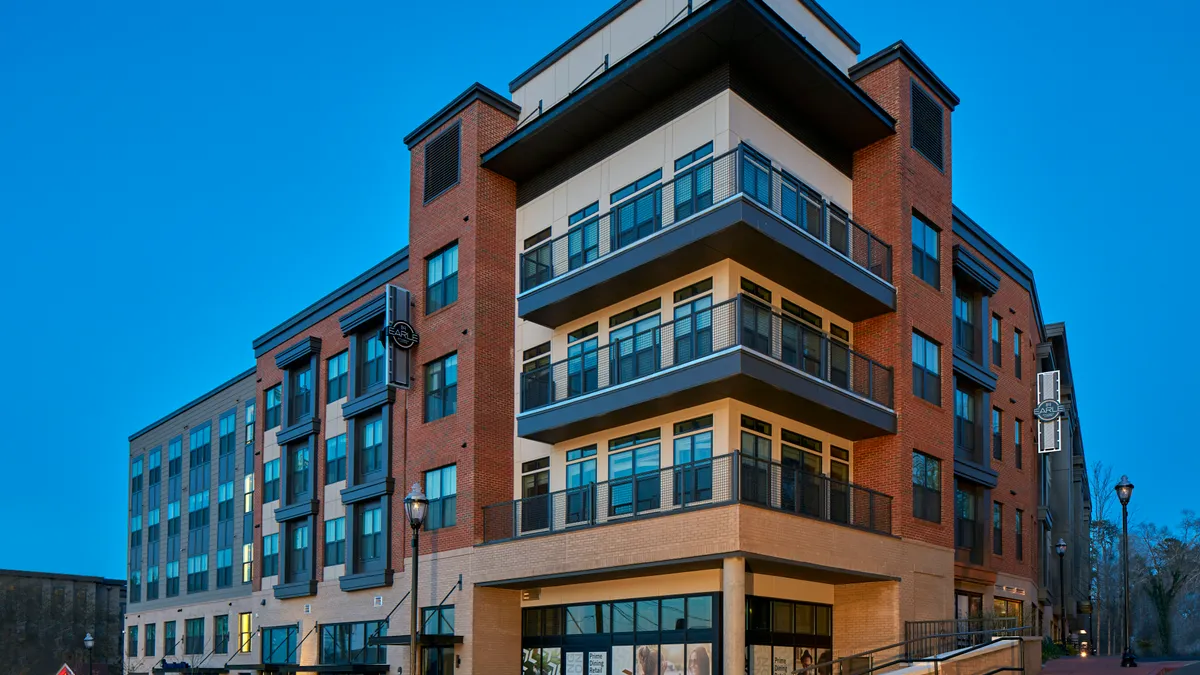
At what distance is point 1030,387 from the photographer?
140ft

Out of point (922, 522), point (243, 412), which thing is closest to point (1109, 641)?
point (922, 522)

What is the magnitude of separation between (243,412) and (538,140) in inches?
956

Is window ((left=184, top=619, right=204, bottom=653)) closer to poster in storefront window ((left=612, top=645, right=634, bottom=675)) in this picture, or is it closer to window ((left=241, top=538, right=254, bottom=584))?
window ((left=241, top=538, right=254, bottom=584))

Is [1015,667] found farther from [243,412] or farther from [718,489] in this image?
[243,412]

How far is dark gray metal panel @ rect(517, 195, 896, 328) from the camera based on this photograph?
26.7m

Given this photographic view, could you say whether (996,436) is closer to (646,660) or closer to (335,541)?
(646,660)

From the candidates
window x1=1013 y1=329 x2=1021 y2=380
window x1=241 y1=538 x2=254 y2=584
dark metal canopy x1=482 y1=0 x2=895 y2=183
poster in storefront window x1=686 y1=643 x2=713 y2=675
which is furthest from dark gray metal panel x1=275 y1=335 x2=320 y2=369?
window x1=1013 y1=329 x2=1021 y2=380

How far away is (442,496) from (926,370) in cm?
1393

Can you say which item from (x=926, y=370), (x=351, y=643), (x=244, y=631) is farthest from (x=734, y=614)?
(x=244, y=631)

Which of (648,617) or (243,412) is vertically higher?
(243,412)

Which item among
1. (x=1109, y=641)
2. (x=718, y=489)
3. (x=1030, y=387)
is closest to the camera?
(x=718, y=489)

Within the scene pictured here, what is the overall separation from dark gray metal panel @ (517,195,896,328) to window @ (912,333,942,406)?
73.1 inches

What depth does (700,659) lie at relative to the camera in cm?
2802

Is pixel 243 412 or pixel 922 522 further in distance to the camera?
pixel 243 412
